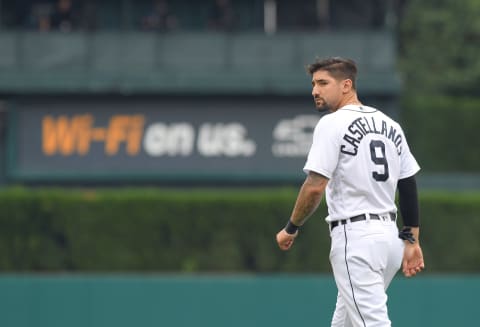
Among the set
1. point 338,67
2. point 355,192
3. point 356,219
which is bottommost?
point 356,219

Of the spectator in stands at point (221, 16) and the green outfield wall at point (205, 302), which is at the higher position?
the spectator in stands at point (221, 16)

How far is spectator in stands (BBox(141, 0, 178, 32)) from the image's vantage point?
65.1ft

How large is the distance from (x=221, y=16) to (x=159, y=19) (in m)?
1.20

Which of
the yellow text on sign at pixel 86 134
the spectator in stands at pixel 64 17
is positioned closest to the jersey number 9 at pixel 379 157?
the yellow text on sign at pixel 86 134

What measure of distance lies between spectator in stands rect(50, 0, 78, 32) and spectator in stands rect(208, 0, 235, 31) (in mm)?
2250

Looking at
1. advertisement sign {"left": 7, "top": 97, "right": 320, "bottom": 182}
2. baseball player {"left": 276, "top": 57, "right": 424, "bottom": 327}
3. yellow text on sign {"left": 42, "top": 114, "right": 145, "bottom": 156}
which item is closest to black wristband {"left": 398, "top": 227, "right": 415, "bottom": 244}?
baseball player {"left": 276, "top": 57, "right": 424, "bottom": 327}

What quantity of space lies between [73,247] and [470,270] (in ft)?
19.5

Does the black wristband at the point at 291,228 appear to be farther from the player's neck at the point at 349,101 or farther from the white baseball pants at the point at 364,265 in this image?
the player's neck at the point at 349,101

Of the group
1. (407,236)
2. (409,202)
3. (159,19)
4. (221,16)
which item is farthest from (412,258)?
→ (221,16)

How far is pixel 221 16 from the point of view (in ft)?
67.8

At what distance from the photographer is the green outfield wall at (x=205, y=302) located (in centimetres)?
1341

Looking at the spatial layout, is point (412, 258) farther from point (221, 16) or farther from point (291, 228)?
point (221, 16)

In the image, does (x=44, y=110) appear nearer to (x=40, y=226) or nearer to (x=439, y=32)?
(x=40, y=226)

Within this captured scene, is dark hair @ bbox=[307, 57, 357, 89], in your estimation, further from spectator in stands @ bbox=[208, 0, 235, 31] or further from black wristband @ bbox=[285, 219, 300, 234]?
spectator in stands @ bbox=[208, 0, 235, 31]
